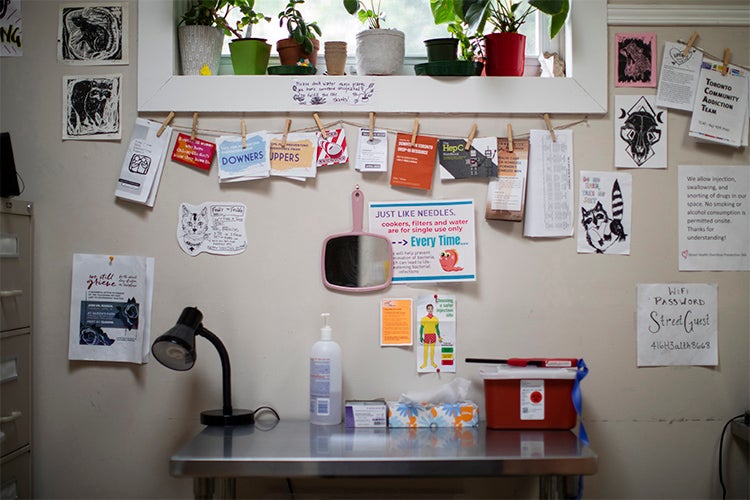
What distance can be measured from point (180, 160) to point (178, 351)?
56 centimetres

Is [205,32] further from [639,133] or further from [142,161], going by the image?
[639,133]

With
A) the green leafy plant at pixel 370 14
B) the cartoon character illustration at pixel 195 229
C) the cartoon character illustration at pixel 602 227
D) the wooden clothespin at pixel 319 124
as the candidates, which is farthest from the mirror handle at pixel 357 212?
the cartoon character illustration at pixel 602 227

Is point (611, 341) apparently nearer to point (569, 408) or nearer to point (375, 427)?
point (569, 408)

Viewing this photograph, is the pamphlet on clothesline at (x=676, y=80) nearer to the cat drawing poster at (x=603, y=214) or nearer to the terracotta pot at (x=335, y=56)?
the cat drawing poster at (x=603, y=214)

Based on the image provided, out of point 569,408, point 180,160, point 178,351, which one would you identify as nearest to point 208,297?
point 178,351

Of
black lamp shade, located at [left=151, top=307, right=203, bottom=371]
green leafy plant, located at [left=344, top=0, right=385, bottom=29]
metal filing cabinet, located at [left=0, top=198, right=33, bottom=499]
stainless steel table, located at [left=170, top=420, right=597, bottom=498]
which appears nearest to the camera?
stainless steel table, located at [left=170, top=420, right=597, bottom=498]

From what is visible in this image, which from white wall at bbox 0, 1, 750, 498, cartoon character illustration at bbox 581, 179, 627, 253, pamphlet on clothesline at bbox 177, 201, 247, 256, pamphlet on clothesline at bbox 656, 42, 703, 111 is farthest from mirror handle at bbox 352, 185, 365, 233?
pamphlet on clothesline at bbox 656, 42, 703, 111

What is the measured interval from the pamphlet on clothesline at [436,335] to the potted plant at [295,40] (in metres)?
0.77

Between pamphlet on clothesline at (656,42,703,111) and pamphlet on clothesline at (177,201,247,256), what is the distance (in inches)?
48.0

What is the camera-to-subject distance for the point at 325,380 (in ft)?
6.32

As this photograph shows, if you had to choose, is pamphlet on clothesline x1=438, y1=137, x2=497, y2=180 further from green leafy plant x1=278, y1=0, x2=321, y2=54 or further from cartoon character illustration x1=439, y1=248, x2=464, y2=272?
green leafy plant x1=278, y1=0, x2=321, y2=54

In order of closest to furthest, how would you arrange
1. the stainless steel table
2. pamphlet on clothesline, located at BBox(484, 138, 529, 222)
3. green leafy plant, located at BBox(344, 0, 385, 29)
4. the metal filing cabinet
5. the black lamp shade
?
the stainless steel table → the black lamp shade → the metal filing cabinet → pamphlet on clothesline, located at BBox(484, 138, 529, 222) → green leafy plant, located at BBox(344, 0, 385, 29)

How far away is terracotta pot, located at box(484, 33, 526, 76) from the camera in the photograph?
2059 mm

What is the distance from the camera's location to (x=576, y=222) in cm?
206
